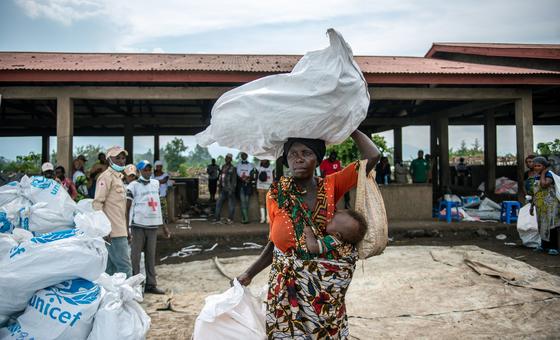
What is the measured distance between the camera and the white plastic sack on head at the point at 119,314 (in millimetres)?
2285

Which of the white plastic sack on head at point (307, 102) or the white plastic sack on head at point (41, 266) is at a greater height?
the white plastic sack on head at point (307, 102)

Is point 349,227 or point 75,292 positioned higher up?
point 349,227

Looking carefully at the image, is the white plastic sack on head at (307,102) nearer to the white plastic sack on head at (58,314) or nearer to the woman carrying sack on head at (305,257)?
the woman carrying sack on head at (305,257)

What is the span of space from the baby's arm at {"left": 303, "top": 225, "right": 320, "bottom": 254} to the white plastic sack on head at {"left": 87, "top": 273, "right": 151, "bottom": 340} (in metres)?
1.31

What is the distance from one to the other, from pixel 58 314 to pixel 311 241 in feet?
4.85

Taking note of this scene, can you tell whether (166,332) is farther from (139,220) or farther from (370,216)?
(370,216)

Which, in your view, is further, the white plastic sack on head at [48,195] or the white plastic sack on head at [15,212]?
the white plastic sack on head at [48,195]

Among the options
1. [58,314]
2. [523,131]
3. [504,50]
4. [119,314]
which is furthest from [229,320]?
[504,50]

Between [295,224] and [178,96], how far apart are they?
7064 mm

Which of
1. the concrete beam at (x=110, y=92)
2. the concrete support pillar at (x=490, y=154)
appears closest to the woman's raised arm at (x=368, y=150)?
the concrete beam at (x=110, y=92)

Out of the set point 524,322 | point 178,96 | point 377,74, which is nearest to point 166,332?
point 524,322

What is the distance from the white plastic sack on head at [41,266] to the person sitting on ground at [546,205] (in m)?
7.05

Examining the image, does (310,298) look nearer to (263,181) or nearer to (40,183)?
(40,183)

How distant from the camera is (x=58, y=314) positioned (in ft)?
7.23
